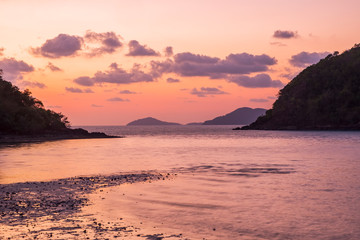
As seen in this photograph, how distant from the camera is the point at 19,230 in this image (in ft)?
53.5

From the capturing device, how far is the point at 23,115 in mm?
138250

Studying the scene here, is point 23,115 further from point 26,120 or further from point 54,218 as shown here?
point 54,218

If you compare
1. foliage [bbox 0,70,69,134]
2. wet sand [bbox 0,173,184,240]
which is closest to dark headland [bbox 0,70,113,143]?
foliage [bbox 0,70,69,134]

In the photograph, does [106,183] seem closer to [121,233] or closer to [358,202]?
[121,233]

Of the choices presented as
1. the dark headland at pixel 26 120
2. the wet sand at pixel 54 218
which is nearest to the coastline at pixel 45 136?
the dark headland at pixel 26 120

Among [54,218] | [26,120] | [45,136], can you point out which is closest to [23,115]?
[26,120]

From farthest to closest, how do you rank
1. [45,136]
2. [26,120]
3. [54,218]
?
1. [45,136]
2. [26,120]
3. [54,218]

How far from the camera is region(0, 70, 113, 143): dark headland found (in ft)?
433

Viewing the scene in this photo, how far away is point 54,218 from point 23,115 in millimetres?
130021

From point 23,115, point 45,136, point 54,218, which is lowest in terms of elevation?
point 54,218

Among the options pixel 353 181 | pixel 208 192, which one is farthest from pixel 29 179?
pixel 353 181

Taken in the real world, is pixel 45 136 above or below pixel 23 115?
below

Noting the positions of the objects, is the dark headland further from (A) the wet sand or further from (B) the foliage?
(A) the wet sand

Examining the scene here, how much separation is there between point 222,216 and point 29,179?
23172 millimetres
